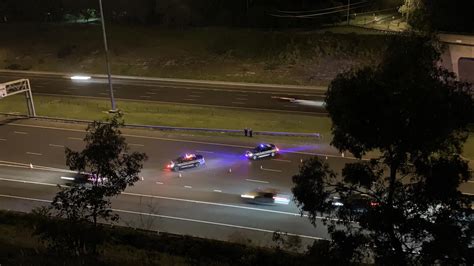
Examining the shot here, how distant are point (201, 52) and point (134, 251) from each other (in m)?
57.4

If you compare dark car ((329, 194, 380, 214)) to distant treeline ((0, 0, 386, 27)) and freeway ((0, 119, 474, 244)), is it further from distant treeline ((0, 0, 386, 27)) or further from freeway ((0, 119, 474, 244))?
distant treeline ((0, 0, 386, 27))

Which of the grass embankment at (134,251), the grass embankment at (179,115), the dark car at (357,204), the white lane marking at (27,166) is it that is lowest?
the grass embankment at (134,251)

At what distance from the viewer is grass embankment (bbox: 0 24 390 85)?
6600cm

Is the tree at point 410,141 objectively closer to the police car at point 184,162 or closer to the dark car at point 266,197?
the dark car at point 266,197

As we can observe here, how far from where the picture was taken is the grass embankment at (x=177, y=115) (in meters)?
44.9

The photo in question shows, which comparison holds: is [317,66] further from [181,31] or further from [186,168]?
[186,168]

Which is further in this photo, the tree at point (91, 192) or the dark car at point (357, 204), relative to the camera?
the tree at point (91, 192)

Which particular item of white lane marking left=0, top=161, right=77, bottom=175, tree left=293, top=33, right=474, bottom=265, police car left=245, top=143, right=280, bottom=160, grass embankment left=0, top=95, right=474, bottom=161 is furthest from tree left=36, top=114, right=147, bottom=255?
grass embankment left=0, top=95, right=474, bottom=161

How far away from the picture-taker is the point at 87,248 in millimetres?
17719

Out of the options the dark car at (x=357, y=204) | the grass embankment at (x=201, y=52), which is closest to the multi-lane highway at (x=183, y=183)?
the dark car at (x=357, y=204)

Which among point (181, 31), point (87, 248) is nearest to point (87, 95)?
point (181, 31)

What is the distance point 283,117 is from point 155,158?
1581cm

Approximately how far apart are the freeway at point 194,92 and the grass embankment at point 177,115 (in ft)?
7.66

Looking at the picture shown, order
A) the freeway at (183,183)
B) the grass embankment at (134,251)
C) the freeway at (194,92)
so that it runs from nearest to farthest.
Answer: the grass embankment at (134,251) < the freeway at (183,183) < the freeway at (194,92)
